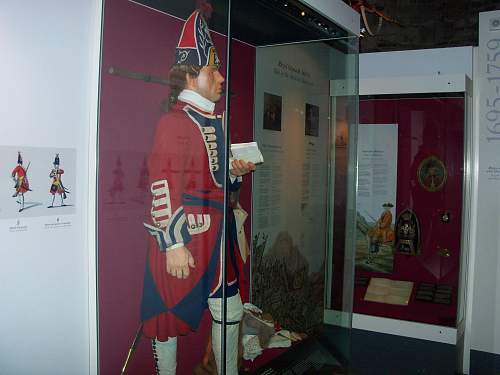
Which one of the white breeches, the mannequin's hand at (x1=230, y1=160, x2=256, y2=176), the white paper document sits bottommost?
the white breeches

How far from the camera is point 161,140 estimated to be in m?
1.78

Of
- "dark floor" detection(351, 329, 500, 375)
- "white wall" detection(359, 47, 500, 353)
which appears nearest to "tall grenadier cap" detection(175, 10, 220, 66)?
"white wall" detection(359, 47, 500, 353)

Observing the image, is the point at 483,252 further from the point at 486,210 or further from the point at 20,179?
the point at 20,179

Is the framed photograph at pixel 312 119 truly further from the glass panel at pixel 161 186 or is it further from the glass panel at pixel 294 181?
the glass panel at pixel 161 186

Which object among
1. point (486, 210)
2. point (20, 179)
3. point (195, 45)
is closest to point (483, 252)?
point (486, 210)

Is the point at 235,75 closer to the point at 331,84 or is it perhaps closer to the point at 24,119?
the point at 24,119

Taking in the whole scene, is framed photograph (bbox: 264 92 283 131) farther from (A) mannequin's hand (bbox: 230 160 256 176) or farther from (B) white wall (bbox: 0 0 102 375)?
(B) white wall (bbox: 0 0 102 375)

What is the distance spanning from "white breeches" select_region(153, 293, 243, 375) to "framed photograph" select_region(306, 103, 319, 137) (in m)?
1.00

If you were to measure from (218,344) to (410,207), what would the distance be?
2.70 metres

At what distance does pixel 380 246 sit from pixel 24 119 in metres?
3.27

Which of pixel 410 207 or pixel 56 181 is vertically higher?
pixel 56 181

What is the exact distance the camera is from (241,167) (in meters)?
2.06

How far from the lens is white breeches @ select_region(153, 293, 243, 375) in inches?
74.4

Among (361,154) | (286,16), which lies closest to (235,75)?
(286,16)
